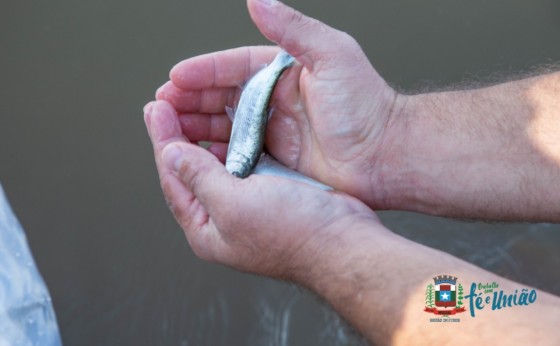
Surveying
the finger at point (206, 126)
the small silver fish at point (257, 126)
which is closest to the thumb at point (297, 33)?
the small silver fish at point (257, 126)

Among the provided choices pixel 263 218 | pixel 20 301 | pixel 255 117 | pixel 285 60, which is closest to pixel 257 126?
pixel 255 117

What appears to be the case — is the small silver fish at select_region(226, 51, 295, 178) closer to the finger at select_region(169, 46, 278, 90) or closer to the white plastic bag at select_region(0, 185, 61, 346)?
the finger at select_region(169, 46, 278, 90)

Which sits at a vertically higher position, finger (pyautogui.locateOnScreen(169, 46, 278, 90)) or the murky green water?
finger (pyautogui.locateOnScreen(169, 46, 278, 90))

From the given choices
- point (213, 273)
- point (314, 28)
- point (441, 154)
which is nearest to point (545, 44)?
point (441, 154)

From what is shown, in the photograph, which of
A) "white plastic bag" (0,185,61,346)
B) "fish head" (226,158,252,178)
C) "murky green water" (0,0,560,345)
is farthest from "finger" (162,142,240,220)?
"murky green water" (0,0,560,345)

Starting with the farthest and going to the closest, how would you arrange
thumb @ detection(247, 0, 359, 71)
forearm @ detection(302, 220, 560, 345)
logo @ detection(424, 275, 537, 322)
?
thumb @ detection(247, 0, 359, 71) < logo @ detection(424, 275, 537, 322) < forearm @ detection(302, 220, 560, 345)

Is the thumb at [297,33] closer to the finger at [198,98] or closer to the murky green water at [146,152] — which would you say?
the finger at [198,98]
